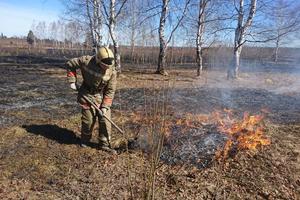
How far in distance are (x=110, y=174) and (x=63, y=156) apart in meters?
1.00

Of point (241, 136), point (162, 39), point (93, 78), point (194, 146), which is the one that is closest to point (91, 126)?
point (93, 78)

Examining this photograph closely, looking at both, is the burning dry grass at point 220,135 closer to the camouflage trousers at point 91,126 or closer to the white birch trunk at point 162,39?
the camouflage trousers at point 91,126

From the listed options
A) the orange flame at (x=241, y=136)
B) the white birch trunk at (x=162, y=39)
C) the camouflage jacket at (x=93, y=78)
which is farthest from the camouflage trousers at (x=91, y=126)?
the white birch trunk at (x=162, y=39)

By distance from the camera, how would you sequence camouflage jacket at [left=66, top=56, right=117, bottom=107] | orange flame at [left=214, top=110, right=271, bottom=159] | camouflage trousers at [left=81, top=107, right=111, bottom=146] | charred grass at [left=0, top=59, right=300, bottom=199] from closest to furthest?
1. charred grass at [left=0, top=59, right=300, bottom=199]
2. orange flame at [left=214, top=110, right=271, bottom=159]
3. camouflage jacket at [left=66, top=56, right=117, bottom=107]
4. camouflage trousers at [left=81, top=107, right=111, bottom=146]

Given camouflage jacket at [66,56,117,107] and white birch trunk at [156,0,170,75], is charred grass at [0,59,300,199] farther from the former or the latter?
white birch trunk at [156,0,170,75]

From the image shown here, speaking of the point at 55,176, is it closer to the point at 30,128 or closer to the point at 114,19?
the point at 30,128

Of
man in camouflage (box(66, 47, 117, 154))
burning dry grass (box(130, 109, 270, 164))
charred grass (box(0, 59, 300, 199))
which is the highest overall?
man in camouflage (box(66, 47, 117, 154))

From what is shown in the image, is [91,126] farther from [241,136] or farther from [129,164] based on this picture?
[241,136]

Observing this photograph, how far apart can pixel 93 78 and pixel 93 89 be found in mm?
274

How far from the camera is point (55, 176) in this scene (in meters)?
4.55

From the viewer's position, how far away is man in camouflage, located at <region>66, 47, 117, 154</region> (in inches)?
213

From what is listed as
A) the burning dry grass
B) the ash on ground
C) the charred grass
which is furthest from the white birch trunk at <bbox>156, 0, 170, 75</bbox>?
the ash on ground

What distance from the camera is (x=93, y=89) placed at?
5.63m

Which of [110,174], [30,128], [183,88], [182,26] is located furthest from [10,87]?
[182,26]
